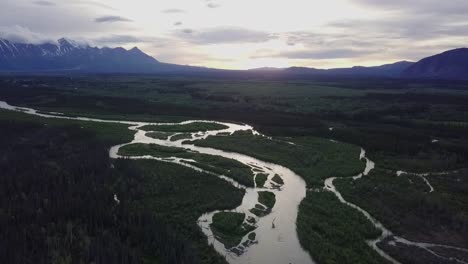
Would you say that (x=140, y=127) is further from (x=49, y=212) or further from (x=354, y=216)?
(x=354, y=216)

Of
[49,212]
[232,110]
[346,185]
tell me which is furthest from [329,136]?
[49,212]

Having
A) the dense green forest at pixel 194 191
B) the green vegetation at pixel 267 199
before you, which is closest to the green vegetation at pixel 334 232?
the dense green forest at pixel 194 191

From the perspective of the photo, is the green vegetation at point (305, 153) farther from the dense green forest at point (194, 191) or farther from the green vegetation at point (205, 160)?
the green vegetation at point (205, 160)

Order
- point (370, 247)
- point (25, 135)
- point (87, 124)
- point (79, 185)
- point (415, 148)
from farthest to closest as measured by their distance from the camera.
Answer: point (87, 124), point (25, 135), point (415, 148), point (79, 185), point (370, 247)

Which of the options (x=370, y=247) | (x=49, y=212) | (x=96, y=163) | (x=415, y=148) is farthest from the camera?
(x=415, y=148)

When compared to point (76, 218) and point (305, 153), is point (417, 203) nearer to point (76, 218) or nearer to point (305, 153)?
point (305, 153)

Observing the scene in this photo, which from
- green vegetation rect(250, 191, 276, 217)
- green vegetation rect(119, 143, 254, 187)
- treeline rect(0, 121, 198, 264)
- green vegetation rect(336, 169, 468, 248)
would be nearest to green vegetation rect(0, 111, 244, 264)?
treeline rect(0, 121, 198, 264)
